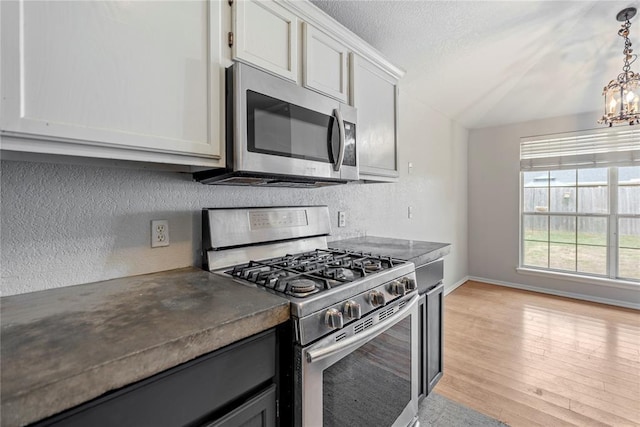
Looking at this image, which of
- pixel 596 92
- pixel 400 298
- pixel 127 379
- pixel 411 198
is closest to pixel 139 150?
pixel 127 379

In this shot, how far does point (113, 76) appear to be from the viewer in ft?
2.87

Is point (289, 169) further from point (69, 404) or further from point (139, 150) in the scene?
point (69, 404)

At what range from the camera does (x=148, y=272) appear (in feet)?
3.94

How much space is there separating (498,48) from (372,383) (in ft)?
9.47

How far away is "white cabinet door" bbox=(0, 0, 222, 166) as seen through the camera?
0.73 metres

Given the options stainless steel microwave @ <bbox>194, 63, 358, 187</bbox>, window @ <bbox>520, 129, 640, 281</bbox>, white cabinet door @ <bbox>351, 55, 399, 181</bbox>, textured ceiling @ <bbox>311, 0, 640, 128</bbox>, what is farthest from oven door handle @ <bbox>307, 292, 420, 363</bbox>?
window @ <bbox>520, 129, 640, 281</bbox>

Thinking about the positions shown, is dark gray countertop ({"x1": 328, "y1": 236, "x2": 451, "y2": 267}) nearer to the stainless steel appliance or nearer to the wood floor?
the stainless steel appliance

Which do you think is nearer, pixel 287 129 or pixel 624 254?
pixel 287 129

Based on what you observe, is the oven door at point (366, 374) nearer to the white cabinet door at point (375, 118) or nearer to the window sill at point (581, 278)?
the white cabinet door at point (375, 118)

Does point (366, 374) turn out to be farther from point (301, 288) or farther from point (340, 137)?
point (340, 137)

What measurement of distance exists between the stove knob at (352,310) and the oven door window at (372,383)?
6.0 inches

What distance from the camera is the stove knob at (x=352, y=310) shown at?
1.03m

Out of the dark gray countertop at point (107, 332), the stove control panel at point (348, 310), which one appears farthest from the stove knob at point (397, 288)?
the dark gray countertop at point (107, 332)

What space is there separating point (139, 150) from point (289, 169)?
1.79 ft
